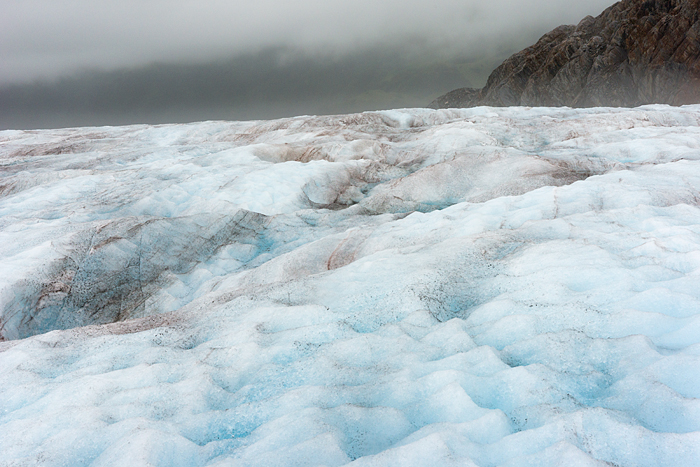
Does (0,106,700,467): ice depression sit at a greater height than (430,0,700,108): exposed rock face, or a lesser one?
lesser

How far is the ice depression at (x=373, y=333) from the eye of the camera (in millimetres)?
4008

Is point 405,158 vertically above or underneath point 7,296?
above

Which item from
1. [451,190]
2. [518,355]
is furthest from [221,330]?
[451,190]

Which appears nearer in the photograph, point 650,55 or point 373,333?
point 373,333

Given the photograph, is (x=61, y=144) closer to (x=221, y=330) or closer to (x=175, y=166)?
(x=175, y=166)

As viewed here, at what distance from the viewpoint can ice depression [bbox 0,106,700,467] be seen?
4008 millimetres

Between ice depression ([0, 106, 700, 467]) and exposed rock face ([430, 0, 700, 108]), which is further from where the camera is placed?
exposed rock face ([430, 0, 700, 108])

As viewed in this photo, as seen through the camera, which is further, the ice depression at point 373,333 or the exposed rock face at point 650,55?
the exposed rock face at point 650,55

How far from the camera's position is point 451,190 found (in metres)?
16.5

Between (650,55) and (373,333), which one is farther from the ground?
(650,55)

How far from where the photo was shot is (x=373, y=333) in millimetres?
6078

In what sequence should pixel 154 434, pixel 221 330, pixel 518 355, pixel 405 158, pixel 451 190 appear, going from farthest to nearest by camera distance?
pixel 405 158 < pixel 451 190 < pixel 221 330 < pixel 518 355 < pixel 154 434

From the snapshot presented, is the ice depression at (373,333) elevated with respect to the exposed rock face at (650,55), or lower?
lower

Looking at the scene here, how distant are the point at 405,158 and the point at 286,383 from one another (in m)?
20.0
